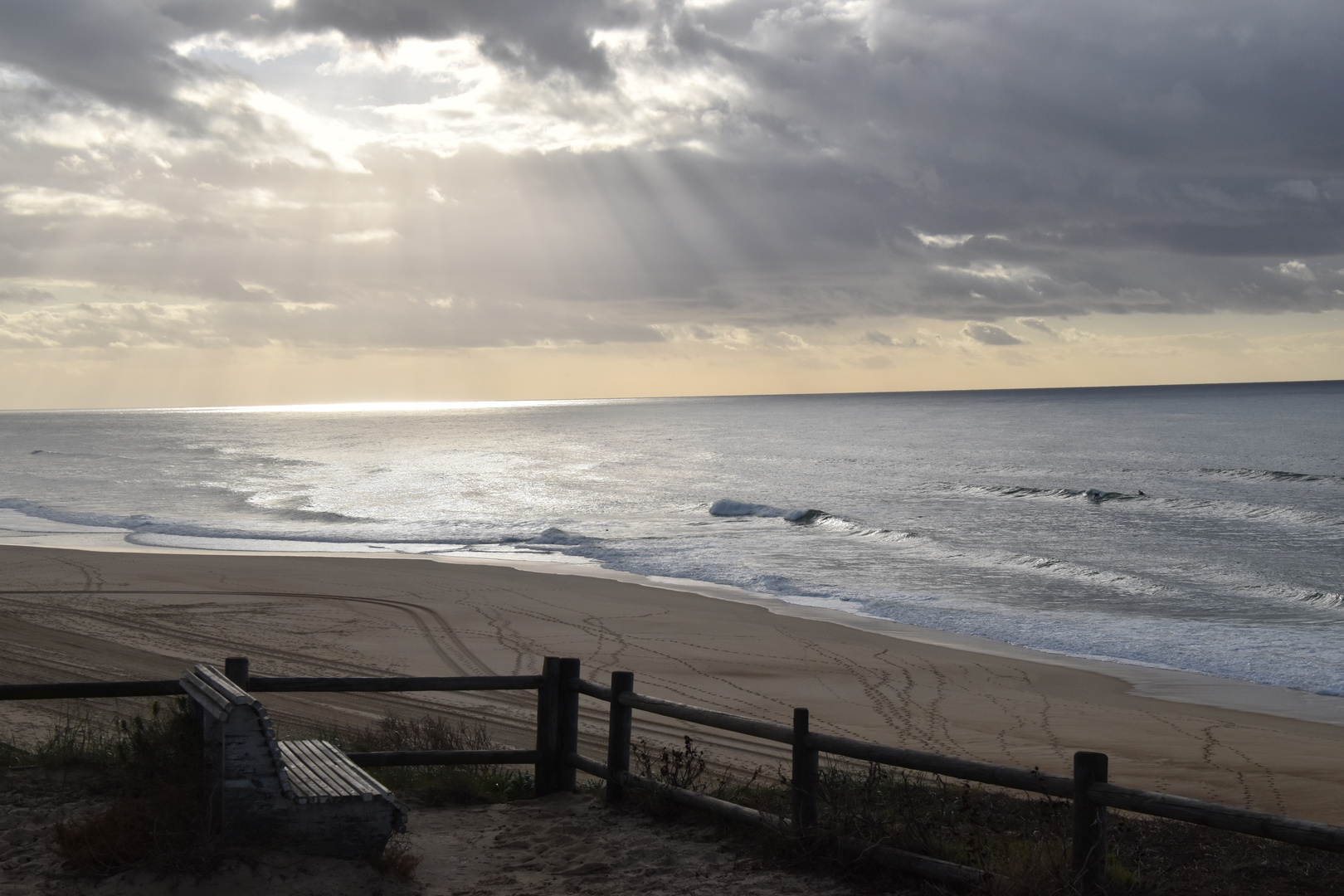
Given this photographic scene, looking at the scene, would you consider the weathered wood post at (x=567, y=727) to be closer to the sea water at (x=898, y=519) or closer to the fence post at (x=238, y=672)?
the fence post at (x=238, y=672)

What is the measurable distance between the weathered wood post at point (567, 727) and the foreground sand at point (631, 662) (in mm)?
2288

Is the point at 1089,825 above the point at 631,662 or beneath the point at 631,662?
above

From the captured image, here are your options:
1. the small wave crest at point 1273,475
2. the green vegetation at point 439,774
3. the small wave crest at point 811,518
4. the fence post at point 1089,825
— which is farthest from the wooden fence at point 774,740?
the small wave crest at point 1273,475

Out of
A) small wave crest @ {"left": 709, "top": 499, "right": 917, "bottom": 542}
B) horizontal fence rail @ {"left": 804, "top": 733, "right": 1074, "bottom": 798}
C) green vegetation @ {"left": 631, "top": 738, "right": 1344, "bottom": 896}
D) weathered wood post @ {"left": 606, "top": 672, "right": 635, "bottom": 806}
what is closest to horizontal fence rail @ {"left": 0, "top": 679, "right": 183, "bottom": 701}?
weathered wood post @ {"left": 606, "top": 672, "right": 635, "bottom": 806}

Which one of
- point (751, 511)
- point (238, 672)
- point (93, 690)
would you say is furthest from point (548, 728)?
point (751, 511)

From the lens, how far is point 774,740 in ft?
23.8

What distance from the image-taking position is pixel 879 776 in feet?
26.0

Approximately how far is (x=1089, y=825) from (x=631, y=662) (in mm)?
11567

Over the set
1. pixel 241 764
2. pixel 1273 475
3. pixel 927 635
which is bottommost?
pixel 927 635

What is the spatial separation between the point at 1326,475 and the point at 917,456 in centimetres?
2760

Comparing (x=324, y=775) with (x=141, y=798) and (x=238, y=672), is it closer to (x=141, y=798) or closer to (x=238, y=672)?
(x=141, y=798)

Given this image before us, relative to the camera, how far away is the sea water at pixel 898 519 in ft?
72.2

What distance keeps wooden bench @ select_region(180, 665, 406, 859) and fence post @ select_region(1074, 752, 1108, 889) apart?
11.9 feet

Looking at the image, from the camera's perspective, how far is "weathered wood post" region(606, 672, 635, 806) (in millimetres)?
7477
